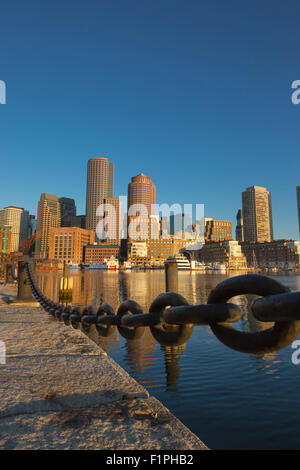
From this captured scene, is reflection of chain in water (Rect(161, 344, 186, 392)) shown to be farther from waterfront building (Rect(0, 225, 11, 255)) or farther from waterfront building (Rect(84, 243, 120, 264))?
waterfront building (Rect(84, 243, 120, 264))

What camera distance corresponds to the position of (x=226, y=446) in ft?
13.2

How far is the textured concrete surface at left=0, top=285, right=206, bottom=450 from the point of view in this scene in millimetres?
2078

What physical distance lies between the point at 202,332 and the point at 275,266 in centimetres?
16919

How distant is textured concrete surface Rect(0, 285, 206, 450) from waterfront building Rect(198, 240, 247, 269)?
161386 millimetres

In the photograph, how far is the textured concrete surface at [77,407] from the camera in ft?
6.82

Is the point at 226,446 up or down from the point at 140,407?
down

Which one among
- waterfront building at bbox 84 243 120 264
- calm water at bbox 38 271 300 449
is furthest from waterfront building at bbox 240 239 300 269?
calm water at bbox 38 271 300 449

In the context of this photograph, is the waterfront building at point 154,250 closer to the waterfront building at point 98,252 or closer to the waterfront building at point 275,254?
the waterfront building at point 98,252

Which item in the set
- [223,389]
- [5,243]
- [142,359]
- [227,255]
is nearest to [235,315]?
[223,389]

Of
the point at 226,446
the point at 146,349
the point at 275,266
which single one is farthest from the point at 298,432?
the point at 275,266

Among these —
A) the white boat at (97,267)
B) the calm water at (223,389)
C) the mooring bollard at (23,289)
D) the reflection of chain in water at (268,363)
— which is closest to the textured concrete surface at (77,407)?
the calm water at (223,389)

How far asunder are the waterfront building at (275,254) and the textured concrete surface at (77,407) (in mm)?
161808

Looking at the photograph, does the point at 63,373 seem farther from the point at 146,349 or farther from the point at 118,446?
the point at 146,349

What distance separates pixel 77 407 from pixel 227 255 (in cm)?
16570
